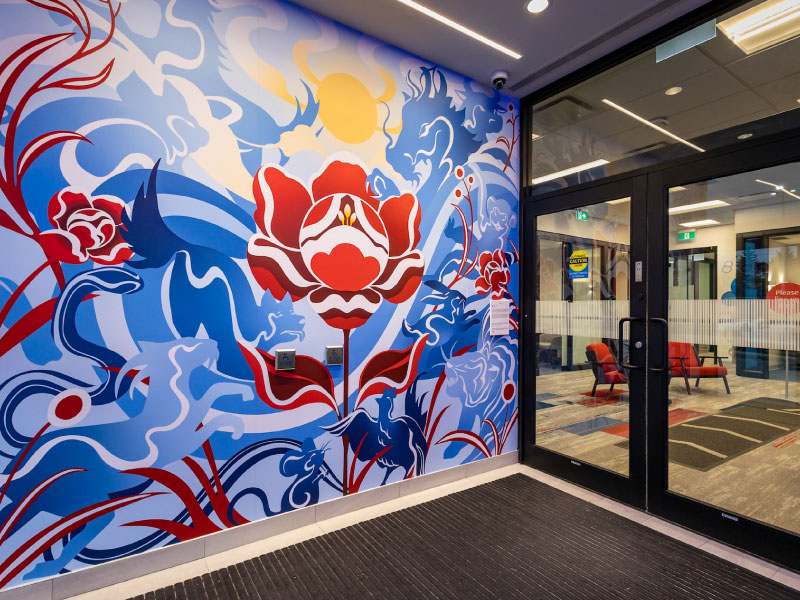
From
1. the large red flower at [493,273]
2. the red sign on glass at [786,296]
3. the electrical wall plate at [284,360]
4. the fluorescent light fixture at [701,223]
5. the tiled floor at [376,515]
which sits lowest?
the tiled floor at [376,515]

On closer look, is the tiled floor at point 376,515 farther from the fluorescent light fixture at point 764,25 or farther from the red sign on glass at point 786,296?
the fluorescent light fixture at point 764,25

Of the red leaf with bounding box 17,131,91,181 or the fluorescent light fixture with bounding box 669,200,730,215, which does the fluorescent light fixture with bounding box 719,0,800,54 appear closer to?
the fluorescent light fixture with bounding box 669,200,730,215

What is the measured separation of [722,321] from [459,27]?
2405 millimetres

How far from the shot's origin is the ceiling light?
245cm

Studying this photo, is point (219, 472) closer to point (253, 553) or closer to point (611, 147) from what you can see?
point (253, 553)

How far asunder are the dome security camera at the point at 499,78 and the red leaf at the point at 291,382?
8.07 ft

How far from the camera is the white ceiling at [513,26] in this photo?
2.49 metres

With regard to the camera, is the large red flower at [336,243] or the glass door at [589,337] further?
the glass door at [589,337]

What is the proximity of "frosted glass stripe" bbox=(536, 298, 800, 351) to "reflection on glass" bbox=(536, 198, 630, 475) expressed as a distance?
0.5 inches

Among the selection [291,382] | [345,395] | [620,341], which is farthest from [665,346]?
[291,382]

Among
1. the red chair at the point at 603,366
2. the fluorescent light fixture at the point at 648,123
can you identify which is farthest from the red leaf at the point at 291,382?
the fluorescent light fixture at the point at 648,123

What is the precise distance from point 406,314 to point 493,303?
33.7 inches

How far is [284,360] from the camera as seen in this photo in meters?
2.45

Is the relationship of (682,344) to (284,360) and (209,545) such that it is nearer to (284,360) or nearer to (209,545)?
(284,360)
